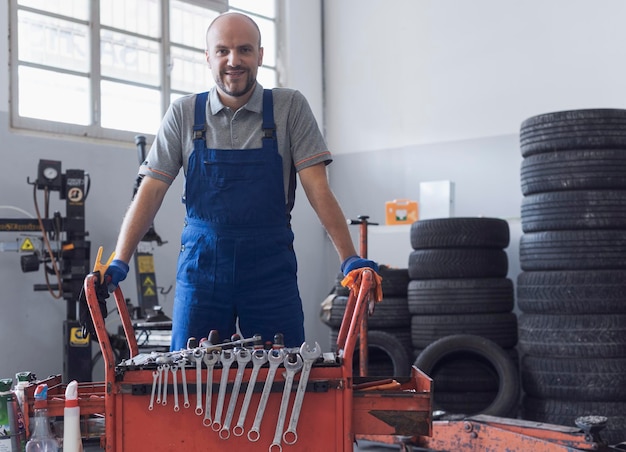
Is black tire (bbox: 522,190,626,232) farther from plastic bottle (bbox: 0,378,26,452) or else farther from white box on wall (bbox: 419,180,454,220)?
plastic bottle (bbox: 0,378,26,452)

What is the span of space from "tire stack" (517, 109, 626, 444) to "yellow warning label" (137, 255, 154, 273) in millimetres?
2225

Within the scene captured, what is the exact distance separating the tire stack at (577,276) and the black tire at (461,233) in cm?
46

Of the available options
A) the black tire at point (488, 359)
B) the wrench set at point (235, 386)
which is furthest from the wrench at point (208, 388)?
the black tire at point (488, 359)

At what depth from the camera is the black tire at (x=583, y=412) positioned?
3.88 metres

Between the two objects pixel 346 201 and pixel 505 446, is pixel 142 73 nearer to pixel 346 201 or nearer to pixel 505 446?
pixel 346 201

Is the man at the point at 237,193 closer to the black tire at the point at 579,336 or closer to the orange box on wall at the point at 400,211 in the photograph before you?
the black tire at the point at 579,336

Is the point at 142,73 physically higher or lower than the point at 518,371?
higher

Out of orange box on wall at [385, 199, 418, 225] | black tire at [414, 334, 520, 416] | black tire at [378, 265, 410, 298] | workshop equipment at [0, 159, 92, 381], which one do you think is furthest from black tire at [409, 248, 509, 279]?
workshop equipment at [0, 159, 92, 381]

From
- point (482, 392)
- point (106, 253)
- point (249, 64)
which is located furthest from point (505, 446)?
point (106, 253)

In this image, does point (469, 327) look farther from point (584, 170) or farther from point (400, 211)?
point (400, 211)

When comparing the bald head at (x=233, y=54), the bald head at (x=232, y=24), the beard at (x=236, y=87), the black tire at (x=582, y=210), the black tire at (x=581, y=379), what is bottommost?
the black tire at (x=581, y=379)

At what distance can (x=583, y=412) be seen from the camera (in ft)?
12.9

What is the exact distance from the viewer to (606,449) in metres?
3.09

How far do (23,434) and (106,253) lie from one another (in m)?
3.38
